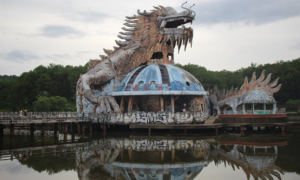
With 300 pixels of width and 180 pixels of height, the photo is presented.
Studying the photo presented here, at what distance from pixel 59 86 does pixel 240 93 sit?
95.1 feet

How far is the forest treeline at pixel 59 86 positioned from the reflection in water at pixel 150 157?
69.4 feet

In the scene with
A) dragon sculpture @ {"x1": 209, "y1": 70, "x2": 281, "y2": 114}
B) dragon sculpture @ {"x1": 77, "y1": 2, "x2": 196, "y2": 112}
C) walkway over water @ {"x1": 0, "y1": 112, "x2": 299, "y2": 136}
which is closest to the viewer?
walkway over water @ {"x1": 0, "y1": 112, "x2": 299, "y2": 136}

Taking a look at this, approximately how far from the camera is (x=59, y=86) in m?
51.6

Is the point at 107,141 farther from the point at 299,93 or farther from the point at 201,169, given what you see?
the point at 299,93

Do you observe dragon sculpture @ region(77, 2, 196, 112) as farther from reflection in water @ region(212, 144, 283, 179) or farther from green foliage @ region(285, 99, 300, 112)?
green foliage @ region(285, 99, 300, 112)

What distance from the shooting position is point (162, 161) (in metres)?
18.2

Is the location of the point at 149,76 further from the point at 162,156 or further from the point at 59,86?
the point at 59,86

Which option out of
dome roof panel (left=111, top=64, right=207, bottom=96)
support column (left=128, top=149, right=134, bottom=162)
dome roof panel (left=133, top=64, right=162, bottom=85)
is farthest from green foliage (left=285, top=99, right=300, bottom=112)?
support column (left=128, top=149, right=134, bottom=162)

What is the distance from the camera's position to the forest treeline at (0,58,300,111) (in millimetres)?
44781

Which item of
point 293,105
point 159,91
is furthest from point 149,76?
point 293,105

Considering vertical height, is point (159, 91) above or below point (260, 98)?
above

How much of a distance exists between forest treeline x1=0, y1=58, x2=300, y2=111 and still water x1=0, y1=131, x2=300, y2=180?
1992cm

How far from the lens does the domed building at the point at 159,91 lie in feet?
103

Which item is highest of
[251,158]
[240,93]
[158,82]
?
[158,82]
